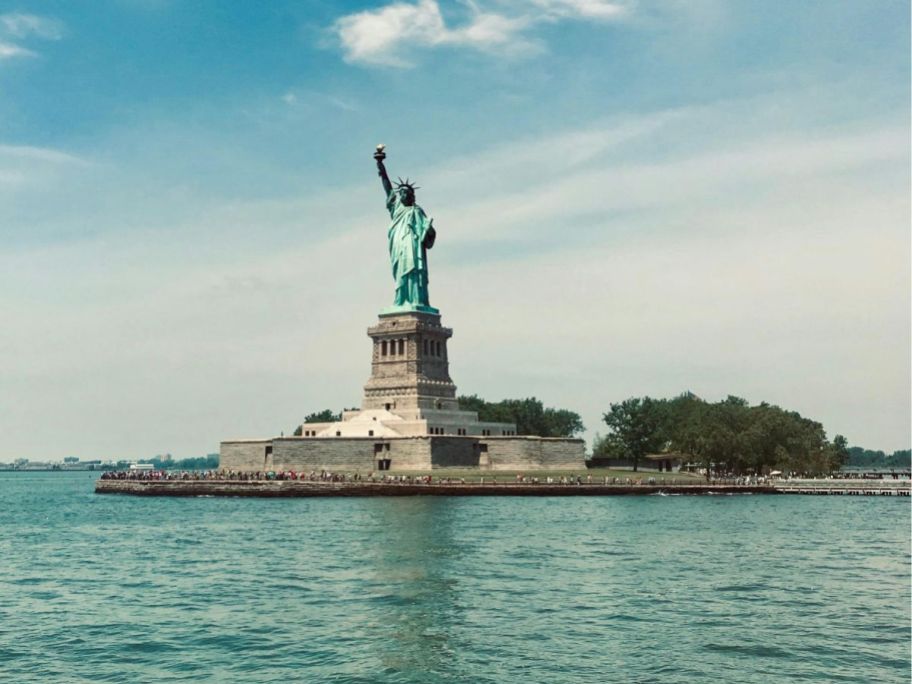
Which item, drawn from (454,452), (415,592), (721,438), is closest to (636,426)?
(721,438)

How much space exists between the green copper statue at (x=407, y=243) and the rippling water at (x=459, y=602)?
42.0 m

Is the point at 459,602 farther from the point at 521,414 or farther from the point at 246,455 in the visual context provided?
the point at 521,414

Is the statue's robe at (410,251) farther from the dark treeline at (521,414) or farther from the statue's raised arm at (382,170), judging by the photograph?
the dark treeline at (521,414)

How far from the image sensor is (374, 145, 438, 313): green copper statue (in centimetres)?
9812

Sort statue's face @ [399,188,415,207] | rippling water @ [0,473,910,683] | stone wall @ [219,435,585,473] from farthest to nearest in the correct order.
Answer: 1. statue's face @ [399,188,415,207]
2. stone wall @ [219,435,585,473]
3. rippling water @ [0,473,910,683]

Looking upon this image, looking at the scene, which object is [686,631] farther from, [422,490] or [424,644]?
[422,490]

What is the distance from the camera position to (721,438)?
103 metres

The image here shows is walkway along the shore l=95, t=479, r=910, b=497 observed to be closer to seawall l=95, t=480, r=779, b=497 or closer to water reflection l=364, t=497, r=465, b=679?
seawall l=95, t=480, r=779, b=497

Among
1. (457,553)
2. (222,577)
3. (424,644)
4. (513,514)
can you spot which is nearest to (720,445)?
(513,514)

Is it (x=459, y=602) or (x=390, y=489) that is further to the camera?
(x=390, y=489)

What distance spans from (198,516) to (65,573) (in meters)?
27.4

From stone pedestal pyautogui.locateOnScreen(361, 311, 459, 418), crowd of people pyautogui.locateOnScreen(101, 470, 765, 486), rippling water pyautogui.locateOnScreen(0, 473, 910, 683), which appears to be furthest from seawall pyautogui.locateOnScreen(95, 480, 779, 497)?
rippling water pyautogui.locateOnScreen(0, 473, 910, 683)

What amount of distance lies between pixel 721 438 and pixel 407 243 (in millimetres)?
36006

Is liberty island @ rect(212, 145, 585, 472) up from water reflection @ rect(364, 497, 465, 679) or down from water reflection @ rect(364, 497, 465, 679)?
up
